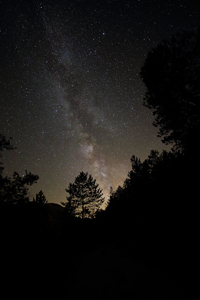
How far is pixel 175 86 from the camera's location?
11.7m

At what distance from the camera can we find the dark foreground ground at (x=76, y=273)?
3761 mm

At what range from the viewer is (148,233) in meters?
6.52

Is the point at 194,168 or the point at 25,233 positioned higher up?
the point at 194,168

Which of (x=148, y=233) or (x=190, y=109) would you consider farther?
(x=190, y=109)

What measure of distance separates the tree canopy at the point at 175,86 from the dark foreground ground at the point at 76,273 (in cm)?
882

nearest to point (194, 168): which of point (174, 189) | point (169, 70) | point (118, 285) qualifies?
point (174, 189)

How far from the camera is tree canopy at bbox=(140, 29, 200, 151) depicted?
10.8 metres

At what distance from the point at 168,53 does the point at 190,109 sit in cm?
550

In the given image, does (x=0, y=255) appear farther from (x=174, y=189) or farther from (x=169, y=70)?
(x=169, y=70)

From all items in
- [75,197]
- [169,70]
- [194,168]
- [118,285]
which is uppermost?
[169,70]

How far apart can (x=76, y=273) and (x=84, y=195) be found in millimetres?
18618

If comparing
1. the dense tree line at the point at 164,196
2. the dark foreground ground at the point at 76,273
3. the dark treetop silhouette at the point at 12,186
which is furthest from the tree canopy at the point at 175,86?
the dark treetop silhouette at the point at 12,186

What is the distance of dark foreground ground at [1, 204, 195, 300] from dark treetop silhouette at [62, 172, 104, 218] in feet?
52.2

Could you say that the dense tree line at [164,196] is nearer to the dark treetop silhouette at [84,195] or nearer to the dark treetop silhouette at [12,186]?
the dark treetop silhouette at [12,186]
